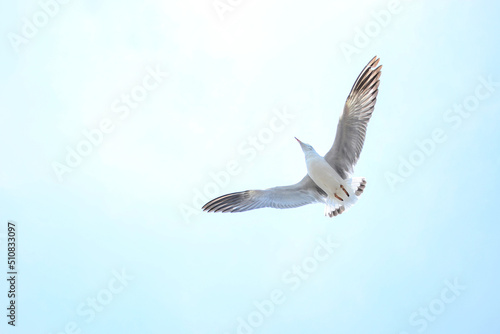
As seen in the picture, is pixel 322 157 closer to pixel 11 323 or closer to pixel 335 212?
pixel 335 212

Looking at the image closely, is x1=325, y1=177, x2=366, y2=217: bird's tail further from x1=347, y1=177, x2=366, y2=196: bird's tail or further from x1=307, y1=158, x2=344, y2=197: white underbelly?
x1=307, y1=158, x2=344, y2=197: white underbelly

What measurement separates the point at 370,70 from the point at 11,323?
8.22 metres

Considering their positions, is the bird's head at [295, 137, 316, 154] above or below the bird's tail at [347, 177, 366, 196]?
above

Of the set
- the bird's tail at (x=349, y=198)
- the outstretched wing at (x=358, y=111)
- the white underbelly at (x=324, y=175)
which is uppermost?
the outstretched wing at (x=358, y=111)

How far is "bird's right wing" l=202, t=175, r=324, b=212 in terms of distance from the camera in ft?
35.1

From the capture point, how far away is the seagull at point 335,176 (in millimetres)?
10195

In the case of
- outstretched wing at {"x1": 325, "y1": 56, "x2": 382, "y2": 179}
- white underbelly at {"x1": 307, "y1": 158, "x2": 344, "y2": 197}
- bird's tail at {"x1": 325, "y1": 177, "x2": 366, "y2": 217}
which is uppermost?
outstretched wing at {"x1": 325, "y1": 56, "x2": 382, "y2": 179}

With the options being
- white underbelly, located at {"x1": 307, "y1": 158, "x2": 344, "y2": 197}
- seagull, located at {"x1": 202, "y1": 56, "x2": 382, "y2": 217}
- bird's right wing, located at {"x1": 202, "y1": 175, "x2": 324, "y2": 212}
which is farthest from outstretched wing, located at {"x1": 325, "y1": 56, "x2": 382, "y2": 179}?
bird's right wing, located at {"x1": 202, "y1": 175, "x2": 324, "y2": 212}

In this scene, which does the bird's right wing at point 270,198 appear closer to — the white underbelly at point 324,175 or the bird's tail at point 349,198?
the bird's tail at point 349,198

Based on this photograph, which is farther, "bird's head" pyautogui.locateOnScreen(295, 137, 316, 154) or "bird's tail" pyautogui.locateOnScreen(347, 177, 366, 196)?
"bird's head" pyautogui.locateOnScreen(295, 137, 316, 154)

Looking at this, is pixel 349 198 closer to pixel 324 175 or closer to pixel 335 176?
Answer: pixel 335 176

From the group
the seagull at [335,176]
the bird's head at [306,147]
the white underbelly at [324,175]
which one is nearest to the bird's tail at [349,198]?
the seagull at [335,176]

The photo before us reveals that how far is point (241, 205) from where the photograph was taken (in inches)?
425

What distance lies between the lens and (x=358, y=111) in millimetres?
10203
